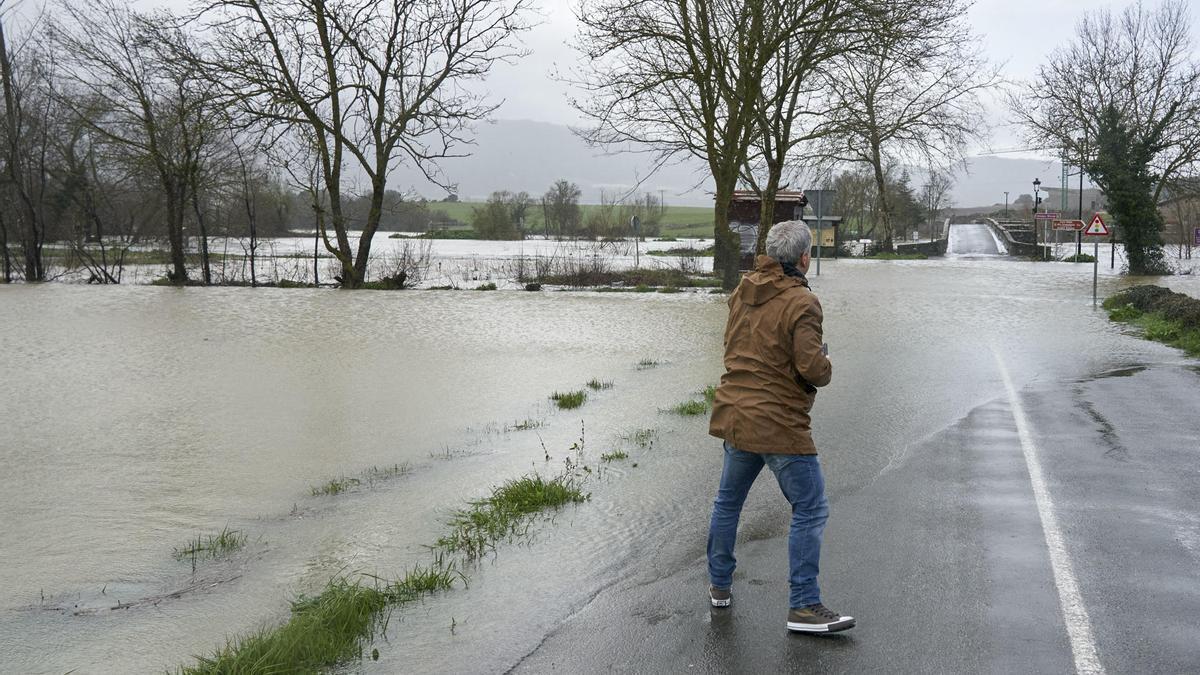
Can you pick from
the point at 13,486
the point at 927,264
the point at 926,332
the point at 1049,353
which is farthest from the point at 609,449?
the point at 927,264

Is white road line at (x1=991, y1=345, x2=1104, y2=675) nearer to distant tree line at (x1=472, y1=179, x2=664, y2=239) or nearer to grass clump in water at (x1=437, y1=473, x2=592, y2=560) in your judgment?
grass clump in water at (x1=437, y1=473, x2=592, y2=560)

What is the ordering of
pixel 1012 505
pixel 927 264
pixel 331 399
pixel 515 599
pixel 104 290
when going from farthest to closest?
1. pixel 927 264
2. pixel 104 290
3. pixel 331 399
4. pixel 1012 505
5. pixel 515 599

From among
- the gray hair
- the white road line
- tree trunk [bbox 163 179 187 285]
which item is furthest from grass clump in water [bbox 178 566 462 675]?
tree trunk [bbox 163 179 187 285]

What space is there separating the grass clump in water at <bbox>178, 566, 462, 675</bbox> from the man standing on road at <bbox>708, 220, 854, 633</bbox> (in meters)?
1.90

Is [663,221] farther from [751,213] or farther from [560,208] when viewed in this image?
[751,213]

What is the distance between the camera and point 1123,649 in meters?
4.65

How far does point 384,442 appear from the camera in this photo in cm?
1079

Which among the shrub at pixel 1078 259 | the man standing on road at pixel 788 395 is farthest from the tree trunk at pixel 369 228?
the shrub at pixel 1078 259

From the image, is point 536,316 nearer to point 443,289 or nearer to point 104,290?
point 443,289

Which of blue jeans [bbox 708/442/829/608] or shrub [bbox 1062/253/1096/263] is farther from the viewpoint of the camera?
shrub [bbox 1062/253/1096/263]

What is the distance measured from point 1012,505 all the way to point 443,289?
2416 cm

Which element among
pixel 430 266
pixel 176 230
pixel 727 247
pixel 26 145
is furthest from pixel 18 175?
pixel 727 247

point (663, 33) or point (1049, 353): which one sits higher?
point (663, 33)

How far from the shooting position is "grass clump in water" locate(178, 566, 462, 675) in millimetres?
4527
